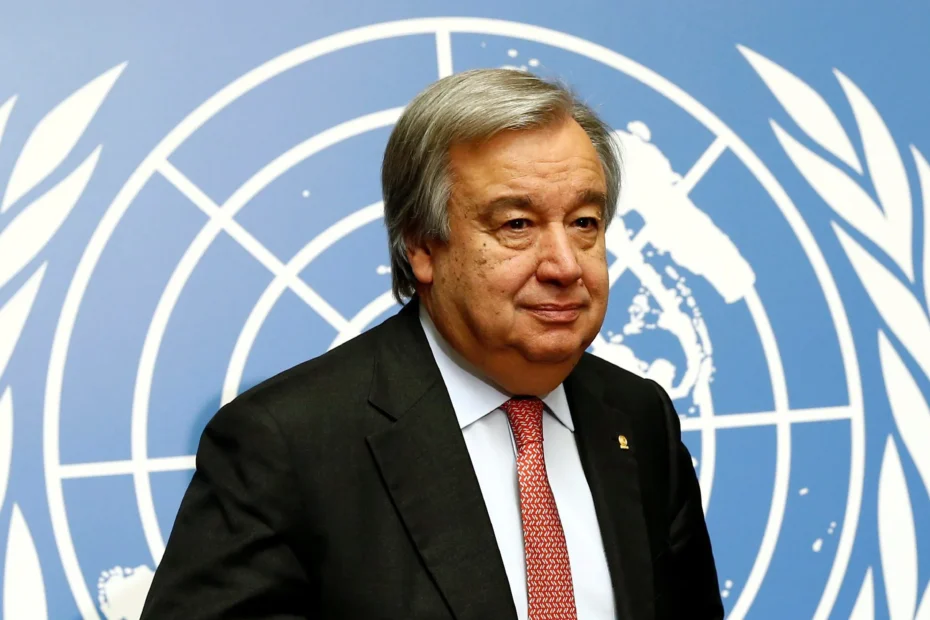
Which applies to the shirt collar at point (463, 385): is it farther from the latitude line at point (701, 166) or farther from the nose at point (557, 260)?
the latitude line at point (701, 166)

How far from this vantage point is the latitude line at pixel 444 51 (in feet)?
10.1

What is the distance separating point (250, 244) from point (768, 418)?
61.6 inches

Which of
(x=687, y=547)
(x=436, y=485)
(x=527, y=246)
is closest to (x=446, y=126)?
(x=527, y=246)

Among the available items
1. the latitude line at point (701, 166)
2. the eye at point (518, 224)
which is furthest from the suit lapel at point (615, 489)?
the latitude line at point (701, 166)

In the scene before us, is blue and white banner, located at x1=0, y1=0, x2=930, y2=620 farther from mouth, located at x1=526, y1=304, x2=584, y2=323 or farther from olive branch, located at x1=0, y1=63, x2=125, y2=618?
mouth, located at x1=526, y1=304, x2=584, y2=323

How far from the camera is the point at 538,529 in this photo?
1956mm

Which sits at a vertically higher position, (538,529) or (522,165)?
(522,165)

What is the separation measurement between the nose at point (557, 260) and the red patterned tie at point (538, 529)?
28 cm

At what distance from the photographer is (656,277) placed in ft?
10.4

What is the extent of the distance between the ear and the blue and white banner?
0.93 m

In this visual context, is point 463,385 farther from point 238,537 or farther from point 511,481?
point 238,537

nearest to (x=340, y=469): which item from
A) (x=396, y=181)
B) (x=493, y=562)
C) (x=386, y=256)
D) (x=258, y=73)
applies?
(x=493, y=562)

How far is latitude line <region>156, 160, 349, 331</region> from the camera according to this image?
9.51 feet

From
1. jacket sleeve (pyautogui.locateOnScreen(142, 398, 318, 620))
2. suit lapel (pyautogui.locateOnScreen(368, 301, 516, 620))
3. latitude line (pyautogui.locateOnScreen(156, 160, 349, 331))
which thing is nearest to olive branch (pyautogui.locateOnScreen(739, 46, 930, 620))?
latitude line (pyautogui.locateOnScreen(156, 160, 349, 331))
